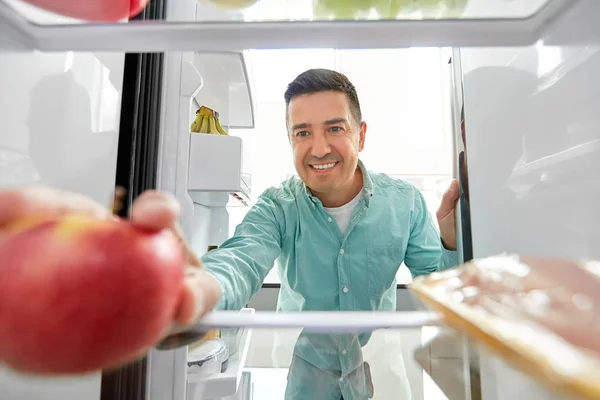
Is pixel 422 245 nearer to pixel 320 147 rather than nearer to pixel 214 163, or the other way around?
pixel 320 147

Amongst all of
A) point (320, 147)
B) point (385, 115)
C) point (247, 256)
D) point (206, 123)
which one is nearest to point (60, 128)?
point (247, 256)

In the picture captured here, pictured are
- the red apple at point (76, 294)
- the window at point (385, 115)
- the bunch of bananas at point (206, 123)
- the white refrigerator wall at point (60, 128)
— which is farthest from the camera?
the window at point (385, 115)

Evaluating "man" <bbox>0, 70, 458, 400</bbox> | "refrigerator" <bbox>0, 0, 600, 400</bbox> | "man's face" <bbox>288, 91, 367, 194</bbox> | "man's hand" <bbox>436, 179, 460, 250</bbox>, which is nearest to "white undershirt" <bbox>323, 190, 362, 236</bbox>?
"man" <bbox>0, 70, 458, 400</bbox>

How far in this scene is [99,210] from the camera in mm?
247

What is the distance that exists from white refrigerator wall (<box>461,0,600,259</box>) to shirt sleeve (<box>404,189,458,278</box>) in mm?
401

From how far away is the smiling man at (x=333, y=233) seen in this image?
0.96 m

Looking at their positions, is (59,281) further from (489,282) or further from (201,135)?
(201,135)

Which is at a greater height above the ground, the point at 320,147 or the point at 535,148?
the point at 320,147

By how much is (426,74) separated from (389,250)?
190 cm

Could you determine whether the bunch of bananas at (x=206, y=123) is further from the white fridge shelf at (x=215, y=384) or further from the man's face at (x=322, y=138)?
the white fridge shelf at (x=215, y=384)

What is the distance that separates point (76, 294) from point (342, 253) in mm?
865

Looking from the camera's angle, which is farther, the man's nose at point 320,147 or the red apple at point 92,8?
the man's nose at point 320,147

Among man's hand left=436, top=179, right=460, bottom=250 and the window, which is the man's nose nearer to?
man's hand left=436, top=179, right=460, bottom=250

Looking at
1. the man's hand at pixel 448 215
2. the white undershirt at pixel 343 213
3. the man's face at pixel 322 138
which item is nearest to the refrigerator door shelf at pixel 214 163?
the man's face at pixel 322 138
